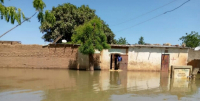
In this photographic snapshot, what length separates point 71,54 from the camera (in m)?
17.7

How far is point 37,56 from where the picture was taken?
17.7m

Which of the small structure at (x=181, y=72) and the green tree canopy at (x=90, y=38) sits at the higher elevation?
the green tree canopy at (x=90, y=38)

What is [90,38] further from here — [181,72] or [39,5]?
[39,5]

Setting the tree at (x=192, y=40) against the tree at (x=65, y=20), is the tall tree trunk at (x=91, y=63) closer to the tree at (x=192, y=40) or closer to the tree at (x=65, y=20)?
the tree at (x=65, y=20)

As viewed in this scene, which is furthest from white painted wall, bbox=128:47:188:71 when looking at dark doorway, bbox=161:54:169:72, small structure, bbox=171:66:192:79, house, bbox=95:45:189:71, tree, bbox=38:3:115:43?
tree, bbox=38:3:115:43

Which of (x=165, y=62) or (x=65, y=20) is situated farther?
(x=65, y=20)

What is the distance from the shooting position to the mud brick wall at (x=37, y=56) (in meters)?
17.6

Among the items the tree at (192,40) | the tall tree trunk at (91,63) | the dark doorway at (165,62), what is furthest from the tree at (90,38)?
the tree at (192,40)

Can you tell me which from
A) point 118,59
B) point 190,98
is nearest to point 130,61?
point 118,59

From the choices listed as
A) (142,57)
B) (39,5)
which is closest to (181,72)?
(142,57)

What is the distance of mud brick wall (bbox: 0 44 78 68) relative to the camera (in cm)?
1762

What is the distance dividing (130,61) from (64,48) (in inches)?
285

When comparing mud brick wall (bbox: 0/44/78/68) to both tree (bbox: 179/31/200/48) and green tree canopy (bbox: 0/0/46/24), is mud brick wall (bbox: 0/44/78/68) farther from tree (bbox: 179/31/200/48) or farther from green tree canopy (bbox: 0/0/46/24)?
tree (bbox: 179/31/200/48)

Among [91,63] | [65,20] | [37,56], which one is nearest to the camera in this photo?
[91,63]
